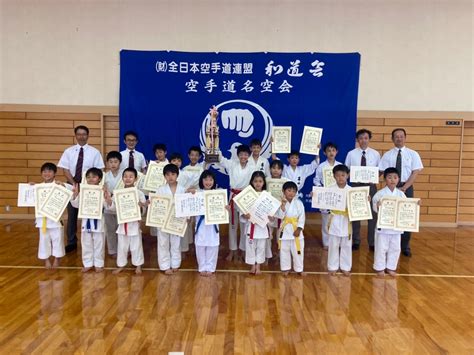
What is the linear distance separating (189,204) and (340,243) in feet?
5.73

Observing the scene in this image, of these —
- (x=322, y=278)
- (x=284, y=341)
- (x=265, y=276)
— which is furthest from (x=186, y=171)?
(x=284, y=341)

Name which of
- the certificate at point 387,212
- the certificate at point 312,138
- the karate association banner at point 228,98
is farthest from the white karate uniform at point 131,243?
the certificate at point 387,212

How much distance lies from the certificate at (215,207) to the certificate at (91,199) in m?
1.14

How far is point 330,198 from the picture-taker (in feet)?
14.1

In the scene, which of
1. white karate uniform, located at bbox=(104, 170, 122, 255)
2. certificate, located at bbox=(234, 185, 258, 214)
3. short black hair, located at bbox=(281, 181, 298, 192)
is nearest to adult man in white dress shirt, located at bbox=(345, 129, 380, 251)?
short black hair, located at bbox=(281, 181, 298, 192)

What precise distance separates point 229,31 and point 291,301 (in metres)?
4.96

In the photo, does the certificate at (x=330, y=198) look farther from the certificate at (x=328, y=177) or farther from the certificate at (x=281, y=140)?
the certificate at (x=281, y=140)

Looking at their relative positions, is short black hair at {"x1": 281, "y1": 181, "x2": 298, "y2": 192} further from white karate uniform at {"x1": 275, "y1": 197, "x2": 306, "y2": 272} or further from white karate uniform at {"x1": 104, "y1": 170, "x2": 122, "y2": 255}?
white karate uniform at {"x1": 104, "y1": 170, "x2": 122, "y2": 255}

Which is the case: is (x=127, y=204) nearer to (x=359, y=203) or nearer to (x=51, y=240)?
(x=51, y=240)

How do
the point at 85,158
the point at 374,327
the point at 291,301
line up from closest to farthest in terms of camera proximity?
the point at 374,327 → the point at 291,301 → the point at 85,158

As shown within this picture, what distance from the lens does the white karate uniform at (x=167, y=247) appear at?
4.29m

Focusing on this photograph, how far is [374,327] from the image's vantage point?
304 centimetres

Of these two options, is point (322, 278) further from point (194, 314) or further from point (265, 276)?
point (194, 314)

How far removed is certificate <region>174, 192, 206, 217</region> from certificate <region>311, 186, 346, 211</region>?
4.26 feet
